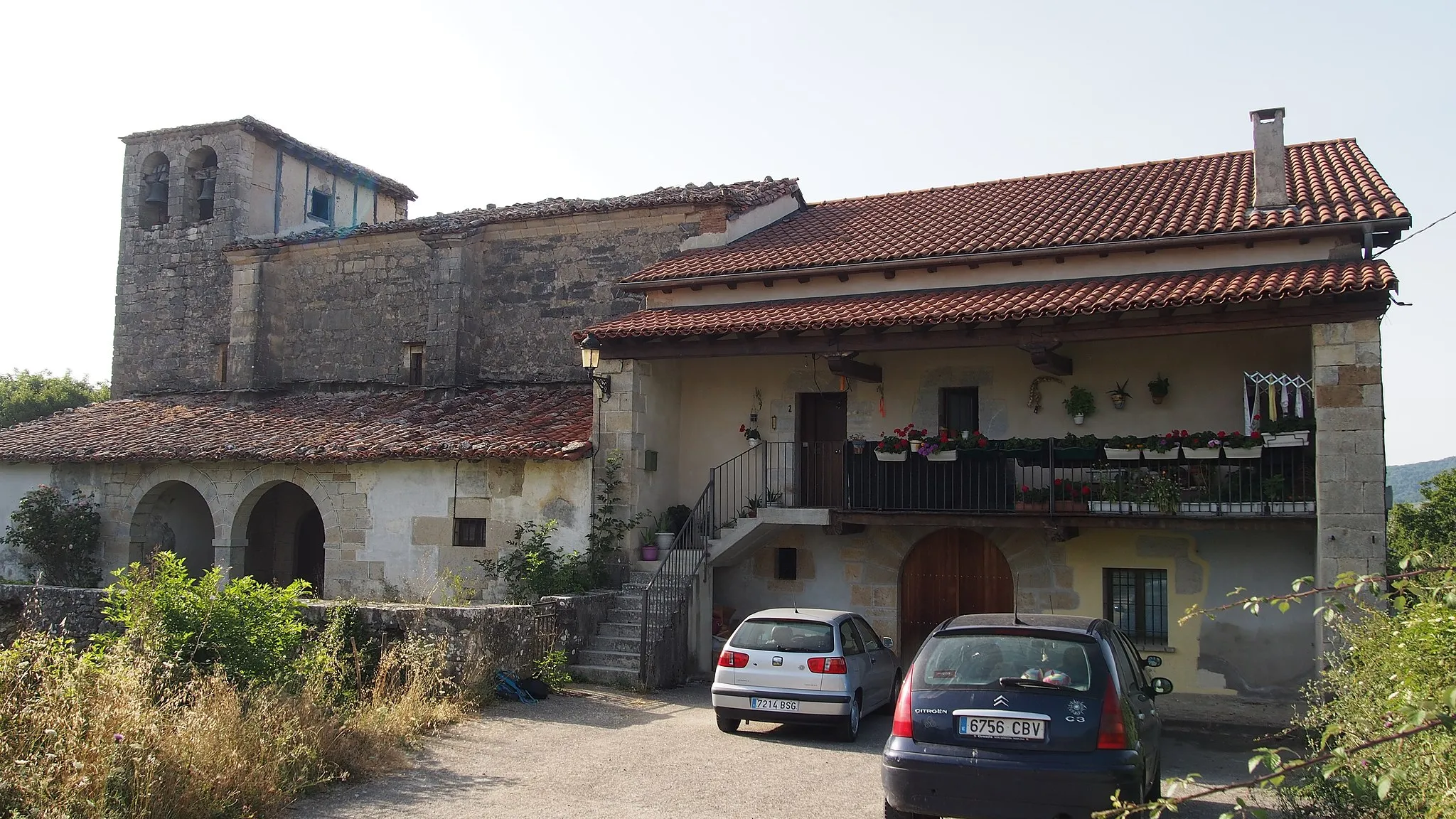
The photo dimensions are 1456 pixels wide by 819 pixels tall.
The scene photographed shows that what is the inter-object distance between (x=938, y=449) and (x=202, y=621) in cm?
860

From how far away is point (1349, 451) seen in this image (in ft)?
39.2

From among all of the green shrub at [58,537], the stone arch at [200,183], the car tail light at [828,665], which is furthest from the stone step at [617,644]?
the stone arch at [200,183]

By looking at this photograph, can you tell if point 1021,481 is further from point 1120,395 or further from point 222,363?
point 222,363

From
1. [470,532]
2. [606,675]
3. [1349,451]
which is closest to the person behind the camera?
[1349,451]

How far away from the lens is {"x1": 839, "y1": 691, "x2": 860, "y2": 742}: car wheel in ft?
34.9

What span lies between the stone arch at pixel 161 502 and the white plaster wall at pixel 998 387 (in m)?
7.99

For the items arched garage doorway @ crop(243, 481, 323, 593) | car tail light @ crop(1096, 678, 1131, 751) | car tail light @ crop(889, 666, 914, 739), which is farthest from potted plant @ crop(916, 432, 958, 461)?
arched garage doorway @ crop(243, 481, 323, 593)

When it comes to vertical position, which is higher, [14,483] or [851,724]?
[14,483]

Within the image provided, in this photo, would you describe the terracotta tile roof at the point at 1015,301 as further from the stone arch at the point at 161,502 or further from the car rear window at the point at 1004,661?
the stone arch at the point at 161,502

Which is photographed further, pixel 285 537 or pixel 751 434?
pixel 285 537

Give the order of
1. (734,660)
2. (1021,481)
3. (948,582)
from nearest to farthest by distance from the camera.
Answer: (734,660) → (1021,481) → (948,582)

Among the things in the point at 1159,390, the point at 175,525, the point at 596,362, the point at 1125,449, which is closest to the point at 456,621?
the point at 596,362

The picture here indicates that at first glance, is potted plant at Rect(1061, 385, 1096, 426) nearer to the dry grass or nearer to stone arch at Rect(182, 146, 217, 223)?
the dry grass

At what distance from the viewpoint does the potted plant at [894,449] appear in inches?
575
